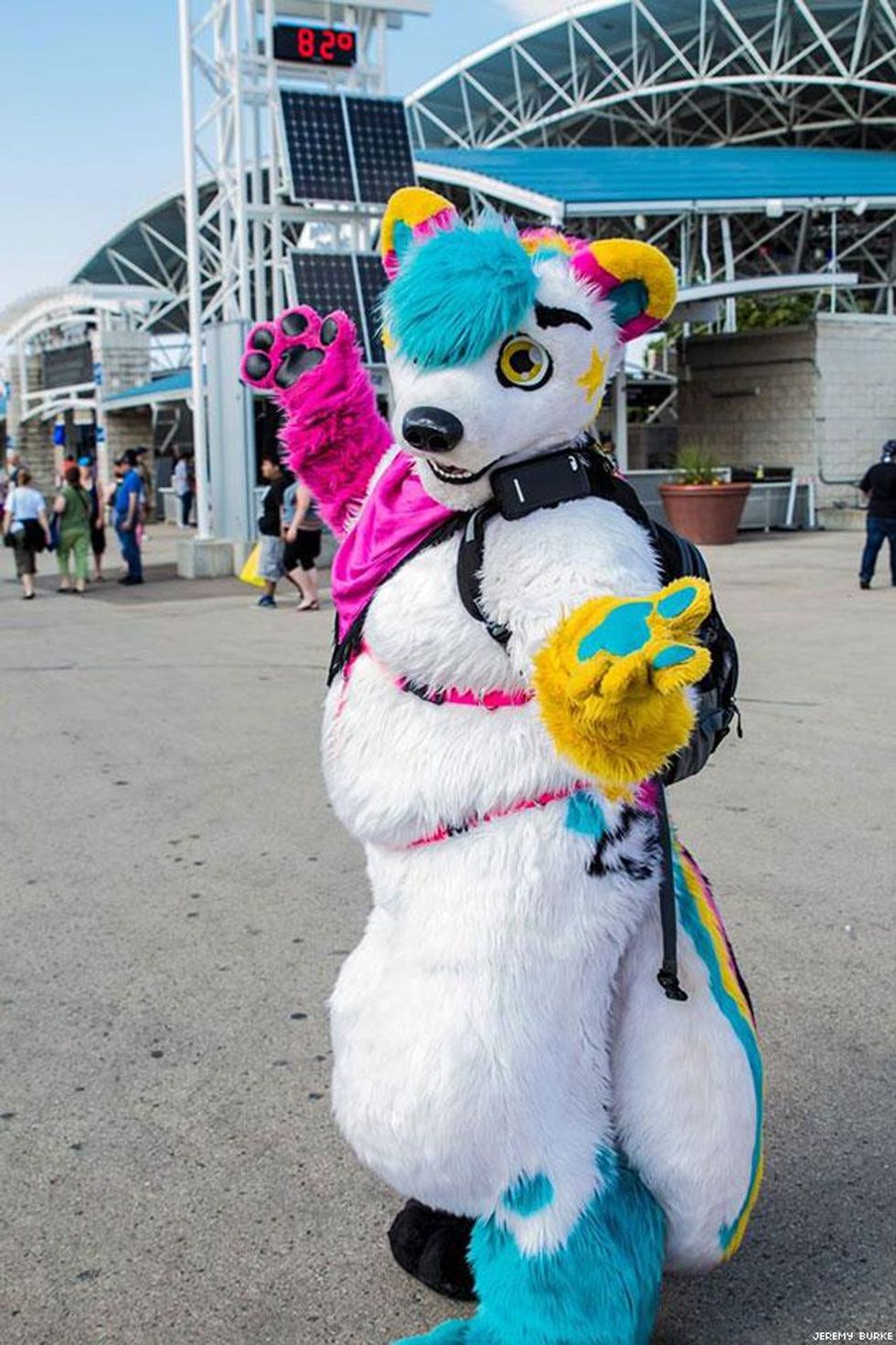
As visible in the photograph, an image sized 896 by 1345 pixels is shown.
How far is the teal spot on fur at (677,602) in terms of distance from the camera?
5.80 feet

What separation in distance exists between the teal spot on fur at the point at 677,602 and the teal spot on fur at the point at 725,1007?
0.69 meters

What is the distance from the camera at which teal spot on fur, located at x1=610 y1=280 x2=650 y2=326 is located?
7.36ft

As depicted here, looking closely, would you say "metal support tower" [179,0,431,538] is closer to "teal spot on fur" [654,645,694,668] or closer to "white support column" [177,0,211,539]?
"white support column" [177,0,211,539]

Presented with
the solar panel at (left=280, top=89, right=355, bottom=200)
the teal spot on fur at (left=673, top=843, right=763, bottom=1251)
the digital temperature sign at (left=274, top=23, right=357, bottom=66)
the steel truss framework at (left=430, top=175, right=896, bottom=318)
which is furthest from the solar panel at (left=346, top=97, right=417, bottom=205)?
the teal spot on fur at (left=673, top=843, right=763, bottom=1251)

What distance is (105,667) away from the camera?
9336 millimetres

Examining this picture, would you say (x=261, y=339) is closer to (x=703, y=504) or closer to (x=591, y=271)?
(x=591, y=271)

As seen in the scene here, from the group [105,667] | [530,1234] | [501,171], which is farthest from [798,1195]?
[501,171]

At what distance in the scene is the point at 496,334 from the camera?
2.05m

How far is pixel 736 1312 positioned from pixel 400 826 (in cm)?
116

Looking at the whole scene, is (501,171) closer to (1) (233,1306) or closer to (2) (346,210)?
(2) (346,210)

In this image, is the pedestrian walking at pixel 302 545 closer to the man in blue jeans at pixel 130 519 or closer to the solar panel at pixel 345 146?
the man in blue jeans at pixel 130 519

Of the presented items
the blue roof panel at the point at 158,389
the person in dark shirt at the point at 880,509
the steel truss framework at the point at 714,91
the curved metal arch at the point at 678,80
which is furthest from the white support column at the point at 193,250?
the curved metal arch at the point at 678,80

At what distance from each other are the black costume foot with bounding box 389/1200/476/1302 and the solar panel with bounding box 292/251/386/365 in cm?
1156

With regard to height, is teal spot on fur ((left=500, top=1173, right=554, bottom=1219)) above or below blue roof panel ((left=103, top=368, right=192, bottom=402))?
below
